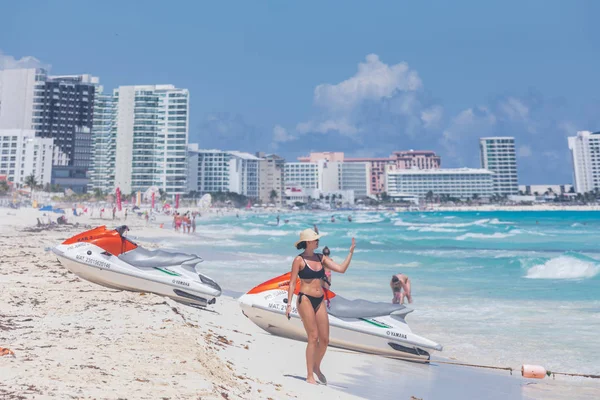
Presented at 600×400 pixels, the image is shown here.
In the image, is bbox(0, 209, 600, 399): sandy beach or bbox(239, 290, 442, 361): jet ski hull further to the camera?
bbox(239, 290, 442, 361): jet ski hull

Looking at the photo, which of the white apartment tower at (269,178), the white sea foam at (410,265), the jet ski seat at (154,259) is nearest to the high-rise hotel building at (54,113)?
the white apartment tower at (269,178)

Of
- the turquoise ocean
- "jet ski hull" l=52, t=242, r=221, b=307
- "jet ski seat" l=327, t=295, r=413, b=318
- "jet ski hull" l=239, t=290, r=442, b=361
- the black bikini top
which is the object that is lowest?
the turquoise ocean

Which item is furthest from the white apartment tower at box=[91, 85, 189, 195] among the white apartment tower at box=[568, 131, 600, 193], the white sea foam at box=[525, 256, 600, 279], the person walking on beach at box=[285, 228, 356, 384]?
the white apartment tower at box=[568, 131, 600, 193]

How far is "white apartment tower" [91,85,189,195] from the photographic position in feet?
404

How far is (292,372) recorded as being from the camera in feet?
16.3

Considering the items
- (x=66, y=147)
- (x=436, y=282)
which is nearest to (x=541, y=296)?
(x=436, y=282)

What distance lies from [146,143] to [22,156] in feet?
103

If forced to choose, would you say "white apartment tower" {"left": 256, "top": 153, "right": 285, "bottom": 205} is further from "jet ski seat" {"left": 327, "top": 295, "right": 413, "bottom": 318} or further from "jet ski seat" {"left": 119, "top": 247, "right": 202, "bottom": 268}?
"jet ski seat" {"left": 327, "top": 295, "right": 413, "bottom": 318}

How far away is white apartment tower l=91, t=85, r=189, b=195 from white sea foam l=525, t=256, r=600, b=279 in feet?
373

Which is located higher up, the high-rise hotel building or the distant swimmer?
the high-rise hotel building

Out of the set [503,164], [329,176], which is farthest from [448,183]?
[329,176]

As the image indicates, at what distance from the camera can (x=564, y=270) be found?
1692 cm

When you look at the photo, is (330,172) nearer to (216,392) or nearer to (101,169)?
(101,169)

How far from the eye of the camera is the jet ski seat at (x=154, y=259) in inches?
295
